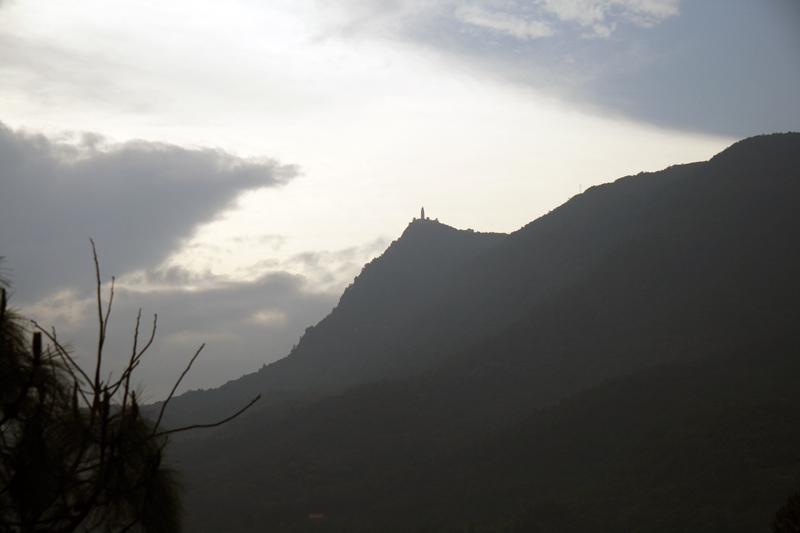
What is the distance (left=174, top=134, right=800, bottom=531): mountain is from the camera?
56.2 metres

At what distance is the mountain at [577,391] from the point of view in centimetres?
5619

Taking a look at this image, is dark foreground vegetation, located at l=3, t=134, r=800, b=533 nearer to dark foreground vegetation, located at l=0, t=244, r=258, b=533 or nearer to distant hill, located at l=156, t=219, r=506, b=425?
distant hill, located at l=156, t=219, r=506, b=425

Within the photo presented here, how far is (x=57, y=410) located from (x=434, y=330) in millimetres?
125838

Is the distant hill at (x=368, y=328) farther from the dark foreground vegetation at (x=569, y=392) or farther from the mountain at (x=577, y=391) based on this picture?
the mountain at (x=577, y=391)

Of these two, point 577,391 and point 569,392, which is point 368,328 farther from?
point 577,391

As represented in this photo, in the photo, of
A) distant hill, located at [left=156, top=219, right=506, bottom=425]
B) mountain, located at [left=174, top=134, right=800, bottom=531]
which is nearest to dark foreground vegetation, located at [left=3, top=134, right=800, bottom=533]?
mountain, located at [left=174, top=134, right=800, bottom=531]

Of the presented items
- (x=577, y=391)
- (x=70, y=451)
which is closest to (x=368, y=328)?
(x=577, y=391)

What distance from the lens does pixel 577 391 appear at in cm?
8394

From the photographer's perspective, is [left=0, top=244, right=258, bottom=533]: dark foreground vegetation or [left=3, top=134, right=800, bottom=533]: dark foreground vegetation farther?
[left=3, top=134, right=800, bottom=533]: dark foreground vegetation

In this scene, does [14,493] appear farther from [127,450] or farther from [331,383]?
[331,383]

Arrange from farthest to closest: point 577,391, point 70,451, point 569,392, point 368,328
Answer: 1. point 368,328
2. point 569,392
3. point 577,391
4. point 70,451

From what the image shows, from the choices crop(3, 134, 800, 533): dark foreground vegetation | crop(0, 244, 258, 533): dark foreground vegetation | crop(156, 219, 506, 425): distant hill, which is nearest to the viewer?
crop(0, 244, 258, 533): dark foreground vegetation

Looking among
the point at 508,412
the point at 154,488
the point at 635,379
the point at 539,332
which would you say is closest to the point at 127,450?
the point at 154,488

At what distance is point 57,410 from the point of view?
15.4 ft
